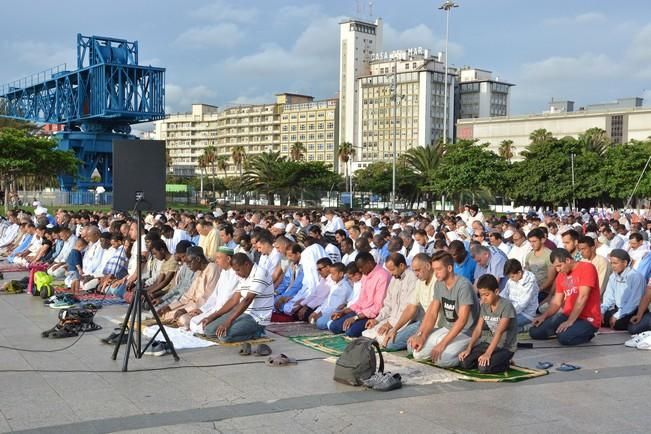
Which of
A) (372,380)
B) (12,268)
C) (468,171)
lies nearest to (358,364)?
(372,380)

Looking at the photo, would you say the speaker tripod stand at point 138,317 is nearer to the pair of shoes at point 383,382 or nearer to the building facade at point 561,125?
the pair of shoes at point 383,382

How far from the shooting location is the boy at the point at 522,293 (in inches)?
398

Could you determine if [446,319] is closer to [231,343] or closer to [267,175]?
[231,343]

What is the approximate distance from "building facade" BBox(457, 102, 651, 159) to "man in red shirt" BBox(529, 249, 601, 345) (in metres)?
90.7

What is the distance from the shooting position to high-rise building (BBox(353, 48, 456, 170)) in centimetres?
12769

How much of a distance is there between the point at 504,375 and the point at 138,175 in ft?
14.9

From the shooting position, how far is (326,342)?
9609 mm

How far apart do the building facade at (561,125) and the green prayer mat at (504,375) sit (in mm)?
→ 92939

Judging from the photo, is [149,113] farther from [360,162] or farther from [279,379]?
[360,162]

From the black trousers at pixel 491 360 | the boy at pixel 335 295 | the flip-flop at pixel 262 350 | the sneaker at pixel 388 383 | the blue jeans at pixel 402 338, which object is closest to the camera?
the sneaker at pixel 388 383

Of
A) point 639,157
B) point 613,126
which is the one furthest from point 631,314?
point 613,126

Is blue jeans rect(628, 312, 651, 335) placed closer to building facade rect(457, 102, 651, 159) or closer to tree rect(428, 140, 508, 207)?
tree rect(428, 140, 508, 207)

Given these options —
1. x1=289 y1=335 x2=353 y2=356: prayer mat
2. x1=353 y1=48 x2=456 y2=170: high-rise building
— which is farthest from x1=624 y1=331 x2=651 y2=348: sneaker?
x1=353 y1=48 x2=456 y2=170: high-rise building

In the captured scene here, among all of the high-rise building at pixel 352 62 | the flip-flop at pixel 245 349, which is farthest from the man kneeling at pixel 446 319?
the high-rise building at pixel 352 62
